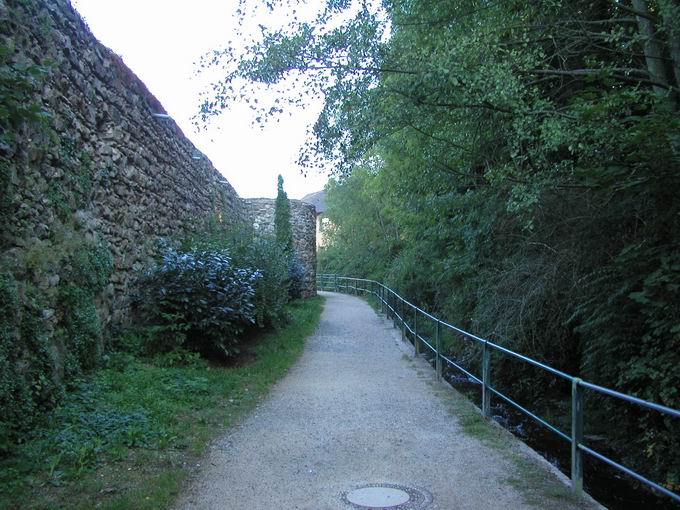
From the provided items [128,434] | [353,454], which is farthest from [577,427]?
[128,434]

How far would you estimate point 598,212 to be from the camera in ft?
22.8

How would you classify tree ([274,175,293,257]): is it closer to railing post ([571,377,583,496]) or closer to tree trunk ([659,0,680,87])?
tree trunk ([659,0,680,87])

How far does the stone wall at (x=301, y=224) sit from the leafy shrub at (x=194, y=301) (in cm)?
1313

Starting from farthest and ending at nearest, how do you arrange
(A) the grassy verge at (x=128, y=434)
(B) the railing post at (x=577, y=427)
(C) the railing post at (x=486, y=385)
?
(C) the railing post at (x=486, y=385), (B) the railing post at (x=577, y=427), (A) the grassy verge at (x=128, y=434)

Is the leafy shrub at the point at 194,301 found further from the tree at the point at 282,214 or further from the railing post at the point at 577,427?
the tree at the point at 282,214

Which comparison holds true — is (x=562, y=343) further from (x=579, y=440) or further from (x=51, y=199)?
(x=51, y=199)

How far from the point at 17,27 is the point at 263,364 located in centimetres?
555

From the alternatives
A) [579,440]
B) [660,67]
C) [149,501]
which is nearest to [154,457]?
[149,501]

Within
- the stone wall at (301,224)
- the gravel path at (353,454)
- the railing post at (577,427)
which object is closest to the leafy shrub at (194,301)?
the gravel path at (353,454)

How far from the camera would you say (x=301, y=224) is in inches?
951

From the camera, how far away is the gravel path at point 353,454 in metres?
4.01

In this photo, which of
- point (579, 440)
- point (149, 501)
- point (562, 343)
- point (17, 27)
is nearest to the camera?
point (149, 501)

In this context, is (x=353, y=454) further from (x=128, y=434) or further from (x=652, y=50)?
(x=652, y=50)

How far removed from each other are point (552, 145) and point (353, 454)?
150 inches
